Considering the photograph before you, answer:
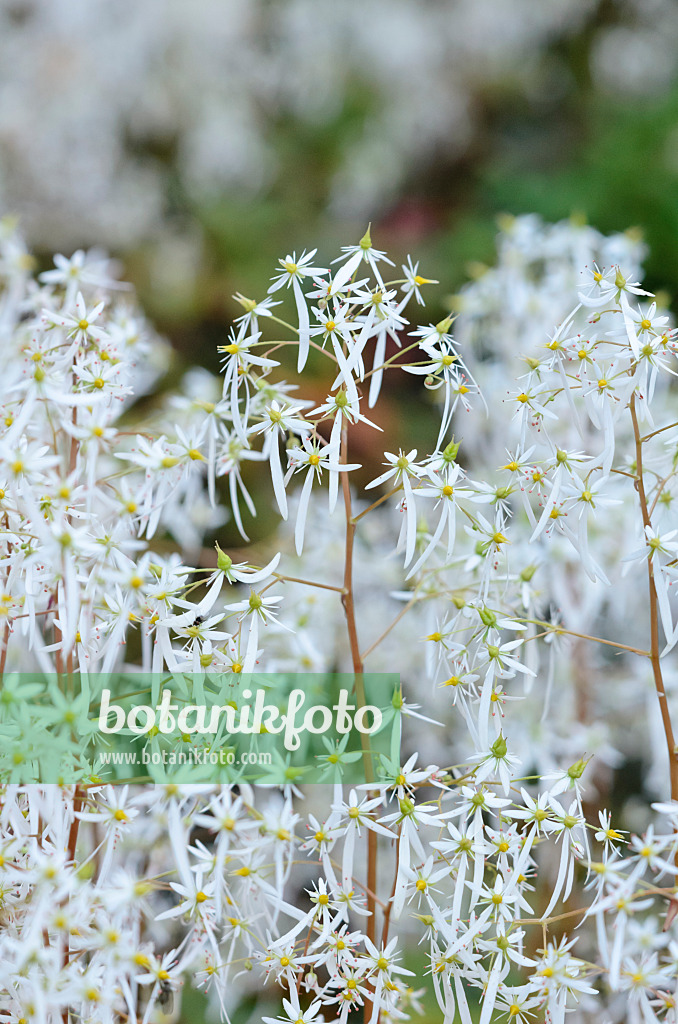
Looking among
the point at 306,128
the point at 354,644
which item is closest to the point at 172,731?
the point at 354,644

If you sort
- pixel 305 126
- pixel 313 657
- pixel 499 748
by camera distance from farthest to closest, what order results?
pixel 305 126 < pixel 313 657 < pixel 499 748

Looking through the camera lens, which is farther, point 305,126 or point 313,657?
point 305,126

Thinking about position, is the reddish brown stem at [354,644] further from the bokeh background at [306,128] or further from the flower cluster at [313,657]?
the bokeh background at [306,128]

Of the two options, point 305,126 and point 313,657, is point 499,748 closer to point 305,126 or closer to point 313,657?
point 313,657

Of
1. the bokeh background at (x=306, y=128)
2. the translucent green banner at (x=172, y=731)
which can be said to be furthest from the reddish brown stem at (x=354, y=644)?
the bokeh background at (x=306, y=128)

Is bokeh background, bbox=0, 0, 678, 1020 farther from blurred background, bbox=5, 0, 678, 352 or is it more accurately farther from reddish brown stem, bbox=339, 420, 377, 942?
reddish brown stem, bbox=339, 420, 377, 942
